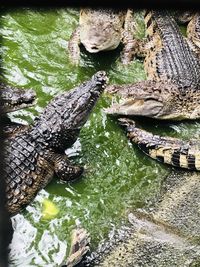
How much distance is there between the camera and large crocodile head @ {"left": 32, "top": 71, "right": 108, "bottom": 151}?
3666 millimetres

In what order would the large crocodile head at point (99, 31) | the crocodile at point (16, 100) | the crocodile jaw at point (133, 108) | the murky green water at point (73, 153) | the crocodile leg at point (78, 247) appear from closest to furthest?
the crocodile leg at point (78, 247)
the murky green water at point (73, 153)
the crocodile at point (16, 100)
the crocodile jaw at point (133, 108)
the large crocodile head at point (99, 31)

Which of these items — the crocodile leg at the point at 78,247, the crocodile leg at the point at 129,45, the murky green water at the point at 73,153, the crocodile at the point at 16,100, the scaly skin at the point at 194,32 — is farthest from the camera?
the scaly skin at the point at 194,32

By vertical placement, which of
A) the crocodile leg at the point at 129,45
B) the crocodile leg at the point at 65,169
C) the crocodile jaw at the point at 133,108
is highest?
the crocodile leg at the point at 129,45

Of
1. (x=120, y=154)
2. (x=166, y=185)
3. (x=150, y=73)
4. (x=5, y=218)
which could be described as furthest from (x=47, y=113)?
(x=5, y=218)

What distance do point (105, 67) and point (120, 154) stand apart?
115 cm

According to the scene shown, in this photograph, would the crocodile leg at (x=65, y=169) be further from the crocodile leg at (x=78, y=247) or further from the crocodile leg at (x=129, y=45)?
the crocodile leg at (x=129, y=45)

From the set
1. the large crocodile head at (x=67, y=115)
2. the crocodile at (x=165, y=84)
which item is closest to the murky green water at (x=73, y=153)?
the crocodile at (x=165, y=84)

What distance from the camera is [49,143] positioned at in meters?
3.64

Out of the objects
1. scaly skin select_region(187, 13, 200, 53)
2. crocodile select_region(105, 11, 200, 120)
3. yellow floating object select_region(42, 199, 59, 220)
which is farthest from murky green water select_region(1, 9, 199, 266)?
scaly skin select_region(187, 13, 200, 53)

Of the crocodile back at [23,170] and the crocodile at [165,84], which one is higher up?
the crocodile at [165,84]

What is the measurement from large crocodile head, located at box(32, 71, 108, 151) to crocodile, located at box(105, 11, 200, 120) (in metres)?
0.46

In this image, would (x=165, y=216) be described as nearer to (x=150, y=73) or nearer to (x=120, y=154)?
(x=120, y=154)

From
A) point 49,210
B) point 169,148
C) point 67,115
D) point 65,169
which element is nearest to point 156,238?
point 49,210

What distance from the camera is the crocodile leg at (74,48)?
4.64m
